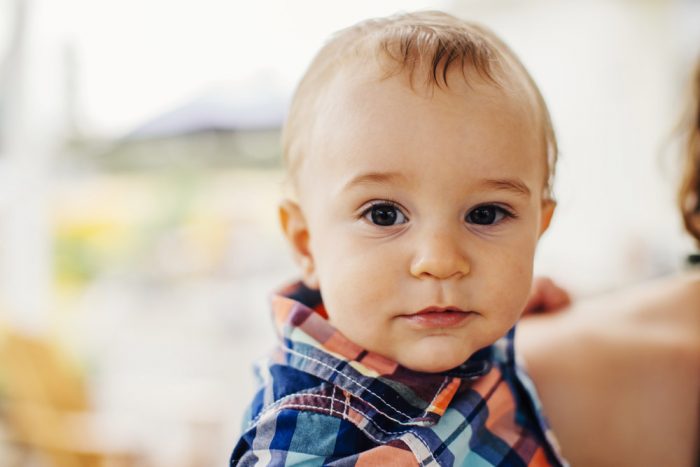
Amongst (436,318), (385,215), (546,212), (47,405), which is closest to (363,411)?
(436,318)

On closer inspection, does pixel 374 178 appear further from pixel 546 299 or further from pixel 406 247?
pixel 546 299

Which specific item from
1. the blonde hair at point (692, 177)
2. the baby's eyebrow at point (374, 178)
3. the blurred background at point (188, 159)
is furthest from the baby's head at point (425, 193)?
the blurred background at point (188, 159)

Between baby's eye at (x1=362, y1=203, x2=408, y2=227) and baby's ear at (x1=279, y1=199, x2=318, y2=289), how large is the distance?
0.17m

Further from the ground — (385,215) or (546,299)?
(385,215)

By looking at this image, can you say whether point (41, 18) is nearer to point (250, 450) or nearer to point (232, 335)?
point (232, 335)

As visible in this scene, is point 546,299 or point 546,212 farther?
point 546,299

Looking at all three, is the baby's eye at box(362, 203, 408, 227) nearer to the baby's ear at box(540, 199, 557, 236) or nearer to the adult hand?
the baby's ear at box(540, 199, 557, 236)

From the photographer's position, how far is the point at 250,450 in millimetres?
878

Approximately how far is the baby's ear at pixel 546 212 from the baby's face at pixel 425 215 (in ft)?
0.52

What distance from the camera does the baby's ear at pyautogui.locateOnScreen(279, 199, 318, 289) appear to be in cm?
105

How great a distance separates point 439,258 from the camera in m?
0.83

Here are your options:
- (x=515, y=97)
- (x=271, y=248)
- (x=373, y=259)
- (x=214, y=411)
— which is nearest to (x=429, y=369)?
(x=373, y=259)

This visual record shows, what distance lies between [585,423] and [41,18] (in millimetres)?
4469

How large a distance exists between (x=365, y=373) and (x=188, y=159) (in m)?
5.46
